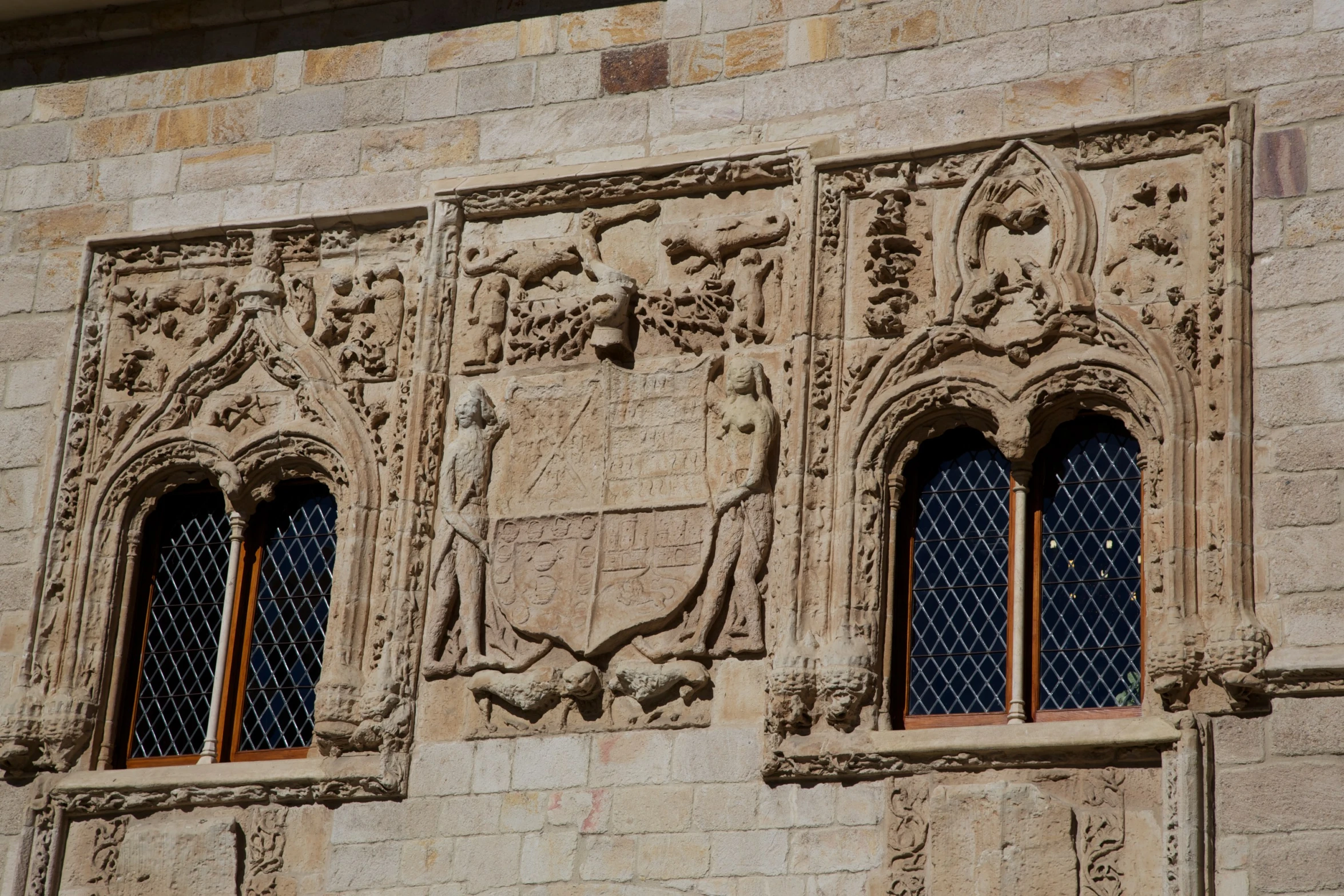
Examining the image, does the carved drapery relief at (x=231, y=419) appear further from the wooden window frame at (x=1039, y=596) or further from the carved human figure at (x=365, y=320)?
the wooden window frame at (x=1039, y=596)

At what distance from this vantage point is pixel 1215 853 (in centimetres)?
862

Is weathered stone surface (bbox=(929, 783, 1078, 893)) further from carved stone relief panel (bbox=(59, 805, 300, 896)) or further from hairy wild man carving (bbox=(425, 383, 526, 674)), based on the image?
carved stone relief panel (bbox=(59, 805, 300, 896))

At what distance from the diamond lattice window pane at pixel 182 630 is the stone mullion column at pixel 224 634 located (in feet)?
0.22

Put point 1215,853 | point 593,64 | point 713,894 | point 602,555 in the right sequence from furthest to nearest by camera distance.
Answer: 1. point 593,64
2. point 602,555
3. point 713,894
4. point 1215,853

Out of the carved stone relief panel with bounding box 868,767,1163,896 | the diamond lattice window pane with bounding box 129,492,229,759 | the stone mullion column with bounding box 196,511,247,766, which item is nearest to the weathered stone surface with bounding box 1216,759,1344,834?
the carved stone relief panel with bounding box 868,767,1163,896

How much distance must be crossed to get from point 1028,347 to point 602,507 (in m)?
1.82

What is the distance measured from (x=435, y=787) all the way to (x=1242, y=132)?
408 centimetres

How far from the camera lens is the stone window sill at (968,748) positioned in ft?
29.1

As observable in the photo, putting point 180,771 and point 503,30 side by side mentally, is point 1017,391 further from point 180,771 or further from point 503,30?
point 180,771

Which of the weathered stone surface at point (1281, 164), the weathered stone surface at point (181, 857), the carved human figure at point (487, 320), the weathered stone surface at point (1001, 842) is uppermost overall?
the weathered stone surface at point (1281, 164)

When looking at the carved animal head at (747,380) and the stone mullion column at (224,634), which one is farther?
the stone mullion column at (224,634)

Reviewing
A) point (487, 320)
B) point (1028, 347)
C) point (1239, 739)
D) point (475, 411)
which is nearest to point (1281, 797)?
point (1239, 739)

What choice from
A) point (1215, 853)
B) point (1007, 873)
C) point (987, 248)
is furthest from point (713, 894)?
point (987, 248)

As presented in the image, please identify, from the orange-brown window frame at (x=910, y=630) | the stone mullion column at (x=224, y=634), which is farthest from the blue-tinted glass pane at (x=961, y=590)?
the stone mullion column at (x=224, y=634)
